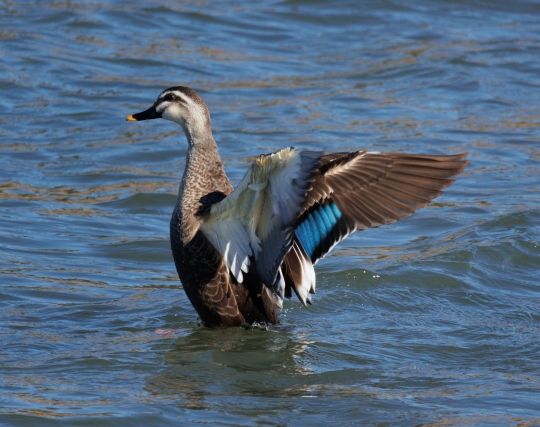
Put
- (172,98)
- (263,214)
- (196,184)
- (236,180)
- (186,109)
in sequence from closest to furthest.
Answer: (263,214) → (196,184) → (186,109) → (172,98) → (236,180)

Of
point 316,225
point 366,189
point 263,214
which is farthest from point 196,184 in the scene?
point 366,189

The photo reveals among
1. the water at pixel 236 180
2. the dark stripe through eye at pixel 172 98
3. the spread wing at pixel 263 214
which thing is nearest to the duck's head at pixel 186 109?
the dark stripe through eye at pixel 172 98

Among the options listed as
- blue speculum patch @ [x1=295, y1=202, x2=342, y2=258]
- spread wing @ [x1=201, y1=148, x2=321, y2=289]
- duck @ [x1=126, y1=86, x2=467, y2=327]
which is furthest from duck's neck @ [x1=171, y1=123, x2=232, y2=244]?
blue speculum patch @ [x1=295, y1=202, x2=342, y2=258]

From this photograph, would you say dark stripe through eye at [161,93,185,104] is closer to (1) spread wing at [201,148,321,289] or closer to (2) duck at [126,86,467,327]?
(2) duck at [126,86,467,327]

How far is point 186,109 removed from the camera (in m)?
8.20

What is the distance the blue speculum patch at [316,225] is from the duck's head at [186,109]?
1136 millimetres

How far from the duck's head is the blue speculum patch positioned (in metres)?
1.14

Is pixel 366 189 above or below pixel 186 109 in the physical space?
below

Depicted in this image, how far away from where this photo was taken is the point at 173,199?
1116 centimetres

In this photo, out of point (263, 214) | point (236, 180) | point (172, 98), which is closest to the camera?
point (263, 214)

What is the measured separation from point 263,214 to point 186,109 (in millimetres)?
1237

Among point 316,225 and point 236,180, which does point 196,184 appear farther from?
point 236,180

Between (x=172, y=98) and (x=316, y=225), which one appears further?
(x=172, y=98)

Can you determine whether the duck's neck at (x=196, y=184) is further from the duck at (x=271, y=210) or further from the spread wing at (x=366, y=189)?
the spread wing at (x=366, y=189)
